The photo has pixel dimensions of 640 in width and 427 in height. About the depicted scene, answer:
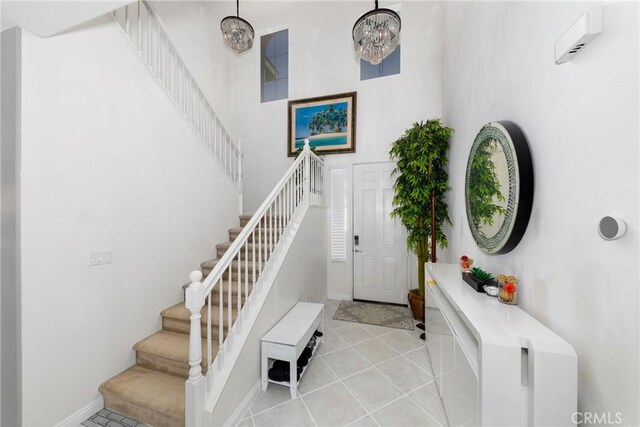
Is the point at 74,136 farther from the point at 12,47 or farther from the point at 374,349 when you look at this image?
the point at 374,349

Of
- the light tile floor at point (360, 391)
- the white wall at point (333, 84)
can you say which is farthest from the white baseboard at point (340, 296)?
the light tile floor at point (360, 391)

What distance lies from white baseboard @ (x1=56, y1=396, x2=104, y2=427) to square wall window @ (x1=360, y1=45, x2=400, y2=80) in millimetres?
4948

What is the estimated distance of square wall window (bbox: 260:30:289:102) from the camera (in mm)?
4488

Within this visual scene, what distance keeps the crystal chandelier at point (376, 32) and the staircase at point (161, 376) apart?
230cm

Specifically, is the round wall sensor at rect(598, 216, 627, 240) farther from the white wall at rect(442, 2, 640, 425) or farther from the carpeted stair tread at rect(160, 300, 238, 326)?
the carpeted stair tread at rect(160, 300, 238, 326)

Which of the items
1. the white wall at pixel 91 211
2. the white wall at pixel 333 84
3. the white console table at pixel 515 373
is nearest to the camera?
the white console table at pixel 515 373

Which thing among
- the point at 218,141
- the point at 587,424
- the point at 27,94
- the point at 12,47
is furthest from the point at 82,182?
the point at 587,424

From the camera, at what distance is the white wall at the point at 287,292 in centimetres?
177

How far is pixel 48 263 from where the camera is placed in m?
1.66

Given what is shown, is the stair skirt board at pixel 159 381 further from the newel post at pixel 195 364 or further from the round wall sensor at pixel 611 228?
the round wall sensor at pixel 611 228

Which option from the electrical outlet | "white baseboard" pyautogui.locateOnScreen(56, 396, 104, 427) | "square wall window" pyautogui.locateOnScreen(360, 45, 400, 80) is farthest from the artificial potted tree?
"white baseboard" pyautogui.locateOnScreen(56, 396, 104, 427)

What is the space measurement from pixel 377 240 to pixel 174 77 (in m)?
3.60

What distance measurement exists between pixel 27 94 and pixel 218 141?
2118 millimetres

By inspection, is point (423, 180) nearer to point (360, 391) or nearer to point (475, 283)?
point (475, 283)
